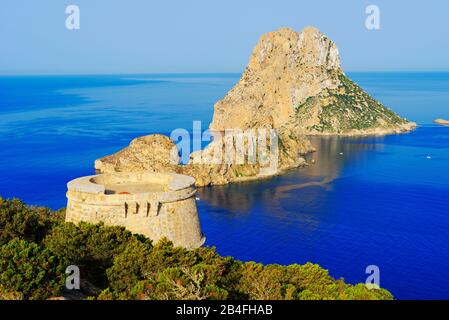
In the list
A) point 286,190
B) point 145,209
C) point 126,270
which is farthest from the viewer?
point 286,190

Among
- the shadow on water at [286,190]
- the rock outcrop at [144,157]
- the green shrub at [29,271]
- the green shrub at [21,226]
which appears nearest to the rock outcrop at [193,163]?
the rock outcrop at [144,157]

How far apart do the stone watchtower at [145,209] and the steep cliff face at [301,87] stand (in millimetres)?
145915

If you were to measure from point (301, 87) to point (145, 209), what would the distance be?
164262 millimetres

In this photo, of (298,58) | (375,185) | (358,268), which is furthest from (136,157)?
(298,58)

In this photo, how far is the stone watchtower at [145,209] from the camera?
948 inches

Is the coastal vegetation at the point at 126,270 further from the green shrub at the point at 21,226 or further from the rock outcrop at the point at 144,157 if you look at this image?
the rock outcrop at the point at 144,157

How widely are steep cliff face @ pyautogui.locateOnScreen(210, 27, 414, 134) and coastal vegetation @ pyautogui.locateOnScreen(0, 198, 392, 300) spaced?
486 ft

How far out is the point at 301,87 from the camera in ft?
599

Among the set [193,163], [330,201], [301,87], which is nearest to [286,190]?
[330,201]

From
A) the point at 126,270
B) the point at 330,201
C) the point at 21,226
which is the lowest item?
the point at 330,201

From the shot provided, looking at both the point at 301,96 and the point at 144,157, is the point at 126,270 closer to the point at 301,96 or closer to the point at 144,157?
the point at 144,157

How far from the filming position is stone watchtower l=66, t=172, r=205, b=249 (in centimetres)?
2408

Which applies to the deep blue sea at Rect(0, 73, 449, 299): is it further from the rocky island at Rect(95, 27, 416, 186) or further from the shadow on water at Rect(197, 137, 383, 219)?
the rocky island at Rect(95, 27, 416, 186)
